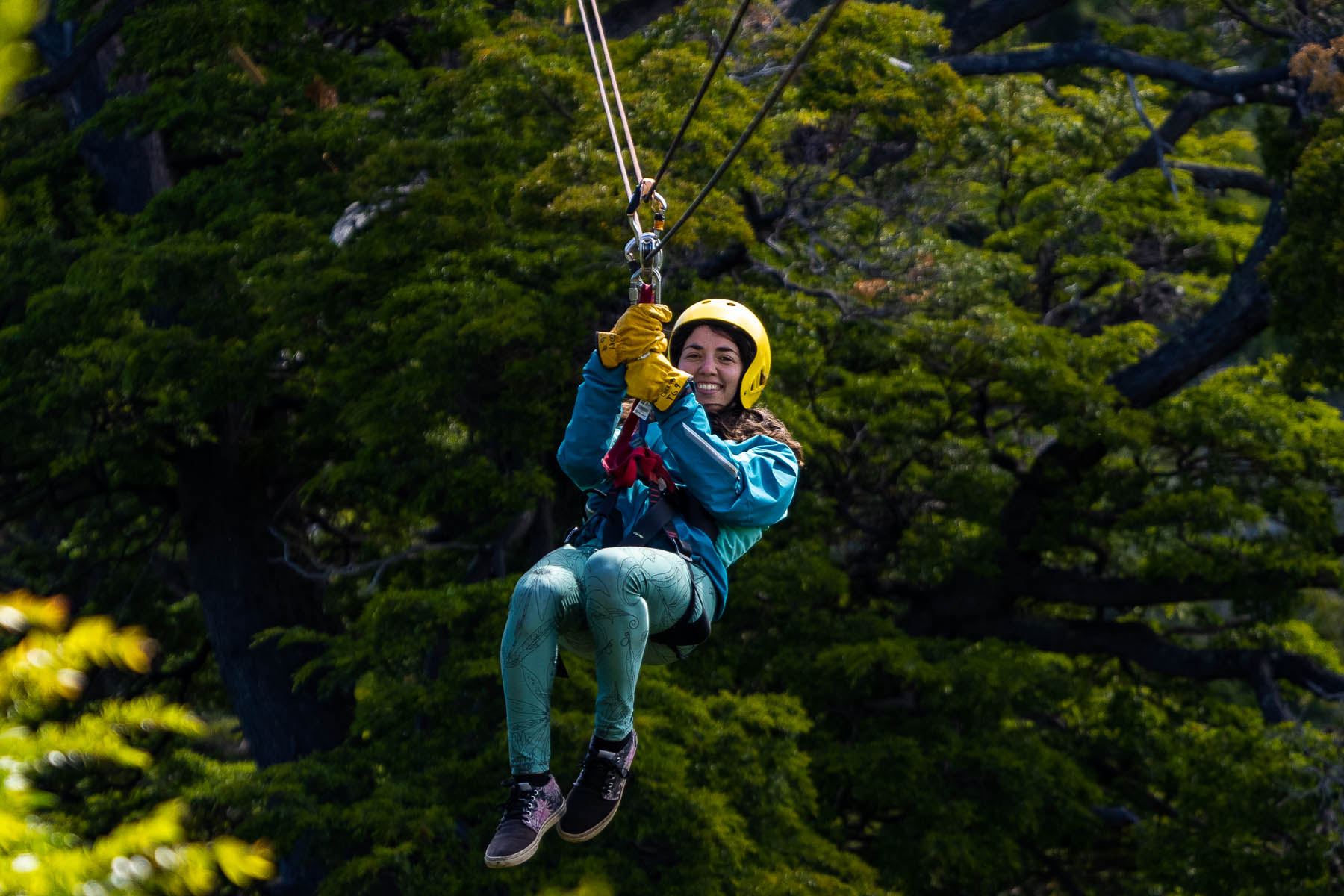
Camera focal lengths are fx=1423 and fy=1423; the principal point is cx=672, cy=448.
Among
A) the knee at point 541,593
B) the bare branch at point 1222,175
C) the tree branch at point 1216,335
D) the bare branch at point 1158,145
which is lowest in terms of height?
the tree branch at point 1216,335

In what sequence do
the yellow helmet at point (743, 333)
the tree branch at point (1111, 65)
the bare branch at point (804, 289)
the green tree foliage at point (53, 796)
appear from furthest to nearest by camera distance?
the tree branch at point (1111, 65), the bare branch at point (804, 289), the yellow helmet at point (743, 333), the green tree foliage at point (53, 796)

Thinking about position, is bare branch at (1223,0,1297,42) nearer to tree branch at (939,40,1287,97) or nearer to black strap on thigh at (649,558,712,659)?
tree branch at (939,40,1287,97)

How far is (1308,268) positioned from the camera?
9.02 m

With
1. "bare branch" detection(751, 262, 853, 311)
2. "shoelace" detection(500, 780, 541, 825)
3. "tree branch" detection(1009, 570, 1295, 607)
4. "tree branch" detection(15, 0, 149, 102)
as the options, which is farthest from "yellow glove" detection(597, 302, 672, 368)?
"tree branch" detection(15, 0, 149, 102)

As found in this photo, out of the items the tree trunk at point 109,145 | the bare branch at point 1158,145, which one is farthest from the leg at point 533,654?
the bare branch at point 1158,145

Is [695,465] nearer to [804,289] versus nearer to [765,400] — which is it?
[765,400]

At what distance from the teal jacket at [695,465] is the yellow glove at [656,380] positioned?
0.06 metres

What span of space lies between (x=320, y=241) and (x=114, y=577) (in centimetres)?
555

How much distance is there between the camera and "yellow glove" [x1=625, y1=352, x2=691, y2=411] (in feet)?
12.3

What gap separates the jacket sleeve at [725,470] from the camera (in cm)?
384

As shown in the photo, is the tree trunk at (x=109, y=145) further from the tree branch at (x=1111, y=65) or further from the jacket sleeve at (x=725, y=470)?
the jacket sleeve at (x=725, y=470)

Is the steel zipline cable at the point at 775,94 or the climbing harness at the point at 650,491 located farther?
the climbing harness at the point at 650,491

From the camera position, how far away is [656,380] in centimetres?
375

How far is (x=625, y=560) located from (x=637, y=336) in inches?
23.4
